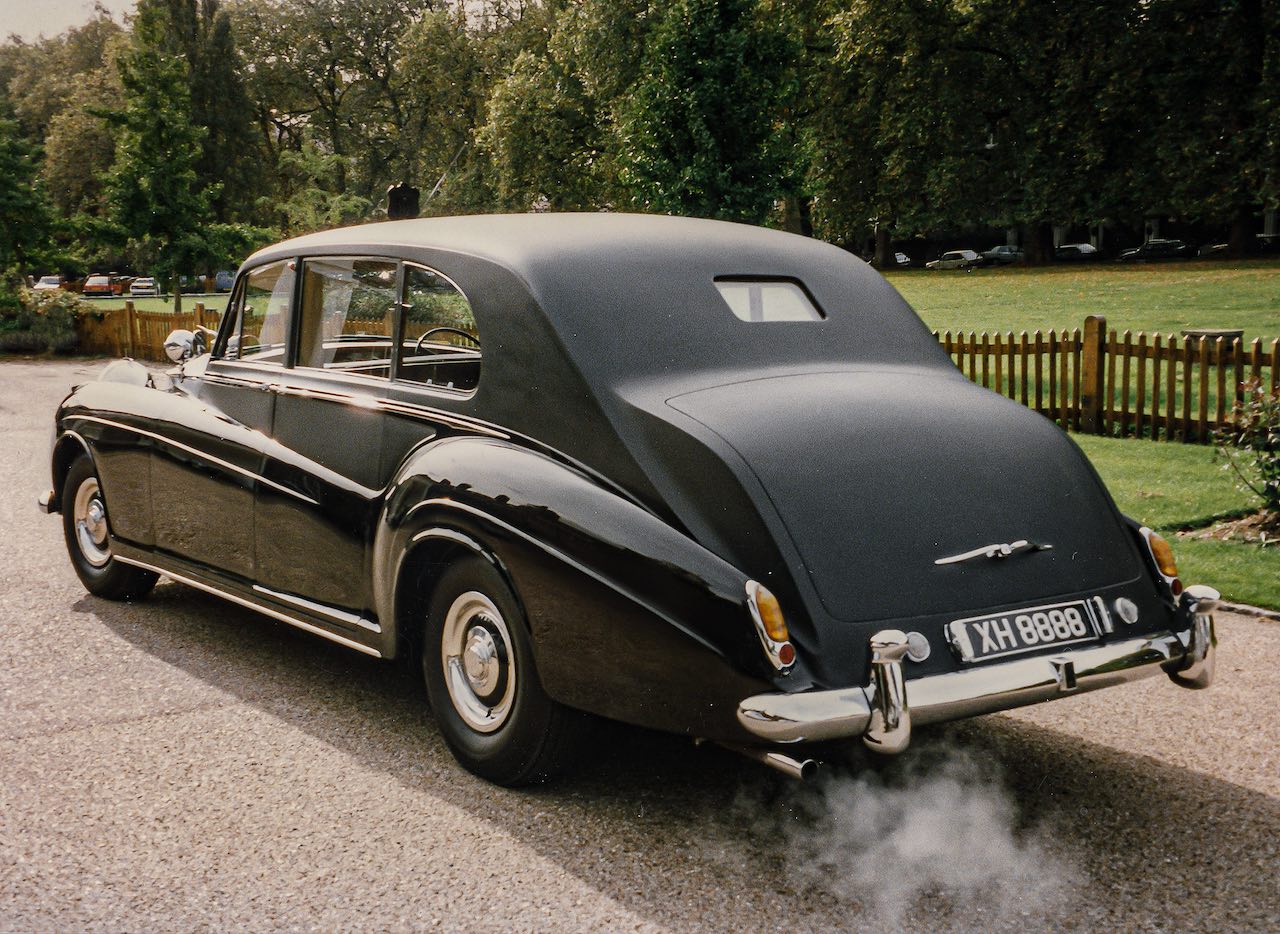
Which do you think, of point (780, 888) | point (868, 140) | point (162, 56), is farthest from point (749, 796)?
point (868, 140)

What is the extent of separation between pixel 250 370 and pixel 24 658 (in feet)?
5.13

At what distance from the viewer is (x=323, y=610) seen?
15.2ft

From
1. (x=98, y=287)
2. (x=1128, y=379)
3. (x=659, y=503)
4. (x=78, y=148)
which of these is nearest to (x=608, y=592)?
(x=659, y=503)

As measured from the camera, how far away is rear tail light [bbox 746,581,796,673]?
3271 mm

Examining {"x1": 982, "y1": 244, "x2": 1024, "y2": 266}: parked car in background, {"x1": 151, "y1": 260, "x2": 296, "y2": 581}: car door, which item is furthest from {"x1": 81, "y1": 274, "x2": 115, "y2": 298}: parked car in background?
{"x1": 151, "y1": 260, "x2": 296, "y2": 581}: car door

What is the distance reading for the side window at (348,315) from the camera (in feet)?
15.7

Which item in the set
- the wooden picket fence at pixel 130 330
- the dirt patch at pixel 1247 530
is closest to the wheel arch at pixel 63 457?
the dirt patch at pixel 1247 530

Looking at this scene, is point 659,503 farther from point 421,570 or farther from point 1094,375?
point 1094,375

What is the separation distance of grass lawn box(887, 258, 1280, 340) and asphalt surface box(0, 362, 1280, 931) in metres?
17.4

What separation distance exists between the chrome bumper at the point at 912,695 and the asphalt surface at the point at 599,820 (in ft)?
1.44

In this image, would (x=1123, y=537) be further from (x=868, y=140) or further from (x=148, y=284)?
(x=148, y=284)

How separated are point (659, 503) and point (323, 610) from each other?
5.38ft

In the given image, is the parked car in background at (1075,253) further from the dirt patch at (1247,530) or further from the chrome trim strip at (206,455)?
the chrome trim strip at (206,455)

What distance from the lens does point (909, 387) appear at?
13.8 feet
